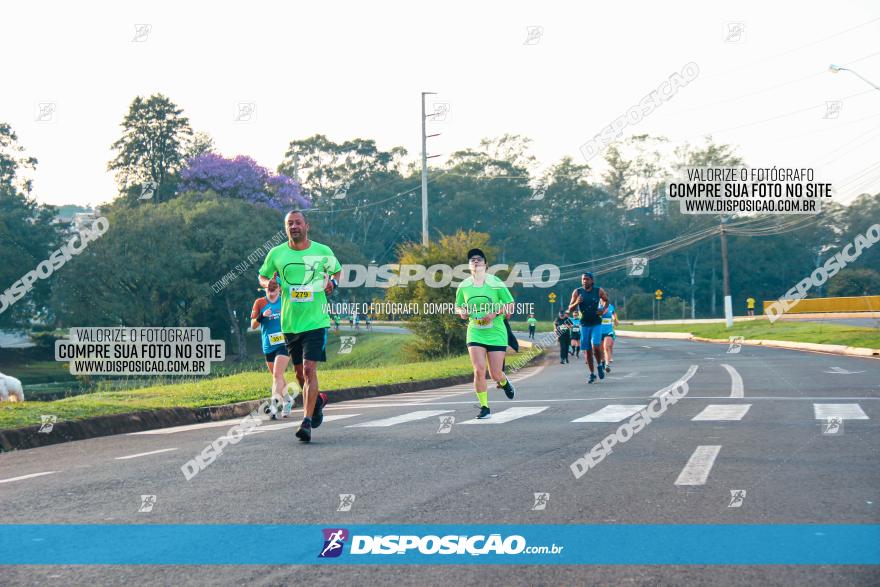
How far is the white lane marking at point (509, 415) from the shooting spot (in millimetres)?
11844

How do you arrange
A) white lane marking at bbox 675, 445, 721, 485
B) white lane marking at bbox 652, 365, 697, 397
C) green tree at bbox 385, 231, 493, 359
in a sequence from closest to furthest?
white lane marking at bbox 675, 445, 721, 485, white lane marking at bbox 652, 365, 697, 397, green tree at bbox 385, 231, 493, 359

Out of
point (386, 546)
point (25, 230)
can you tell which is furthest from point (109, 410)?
point (25, 230)

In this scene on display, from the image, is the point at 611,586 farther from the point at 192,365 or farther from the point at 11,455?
the point at 192,365

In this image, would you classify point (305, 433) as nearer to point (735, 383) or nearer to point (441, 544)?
point (441, 544)

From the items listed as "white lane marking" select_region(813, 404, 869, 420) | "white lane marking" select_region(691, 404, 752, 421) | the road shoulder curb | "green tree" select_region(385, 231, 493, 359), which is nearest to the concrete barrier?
the road shoulder curb

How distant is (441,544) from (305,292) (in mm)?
5124

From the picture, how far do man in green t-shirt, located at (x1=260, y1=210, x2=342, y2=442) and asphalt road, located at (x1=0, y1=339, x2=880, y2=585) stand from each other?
28.9 inches

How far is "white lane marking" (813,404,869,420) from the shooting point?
11703mm

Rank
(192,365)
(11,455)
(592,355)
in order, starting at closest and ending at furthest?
(11,455)
(592,355)
(192,365)

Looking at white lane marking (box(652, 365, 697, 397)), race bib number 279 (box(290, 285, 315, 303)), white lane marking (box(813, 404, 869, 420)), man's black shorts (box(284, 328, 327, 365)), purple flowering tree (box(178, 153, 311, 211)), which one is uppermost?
purple flowering tree (box(178, 153, 311, 211))

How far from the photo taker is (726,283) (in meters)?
61.4

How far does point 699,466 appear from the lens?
784 cm

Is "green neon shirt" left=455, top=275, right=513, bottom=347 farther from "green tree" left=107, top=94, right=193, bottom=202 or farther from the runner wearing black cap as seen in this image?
"green tree" left=107, top=94, right=193, bottom=202

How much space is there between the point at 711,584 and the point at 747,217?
100927 mm
